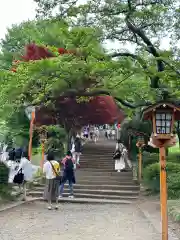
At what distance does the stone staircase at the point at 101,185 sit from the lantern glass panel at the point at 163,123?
778 centimetres

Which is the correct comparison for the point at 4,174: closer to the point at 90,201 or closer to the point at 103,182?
the point at 90,201

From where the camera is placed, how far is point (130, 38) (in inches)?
566

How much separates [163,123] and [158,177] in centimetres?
780

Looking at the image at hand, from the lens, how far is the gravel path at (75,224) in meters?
8.77

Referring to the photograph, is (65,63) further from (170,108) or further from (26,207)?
(26,207)

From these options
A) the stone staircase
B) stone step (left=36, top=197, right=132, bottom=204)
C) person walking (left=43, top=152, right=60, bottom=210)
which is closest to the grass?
the stone staircase

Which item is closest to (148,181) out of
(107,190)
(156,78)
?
(107,190)

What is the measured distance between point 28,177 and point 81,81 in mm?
4142

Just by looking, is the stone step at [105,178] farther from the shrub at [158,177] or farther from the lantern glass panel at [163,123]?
the lantern glass panel at [163,123]

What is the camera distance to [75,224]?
33.7ft

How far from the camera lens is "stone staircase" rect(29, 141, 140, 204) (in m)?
16.2

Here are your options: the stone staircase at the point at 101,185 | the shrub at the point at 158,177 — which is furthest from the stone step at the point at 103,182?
the shrub at the point at 158,177

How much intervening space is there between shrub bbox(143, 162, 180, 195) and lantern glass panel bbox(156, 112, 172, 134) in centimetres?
660

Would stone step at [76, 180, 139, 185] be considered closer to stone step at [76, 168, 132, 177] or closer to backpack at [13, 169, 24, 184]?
stone step at [76, 168, 132, 177]
